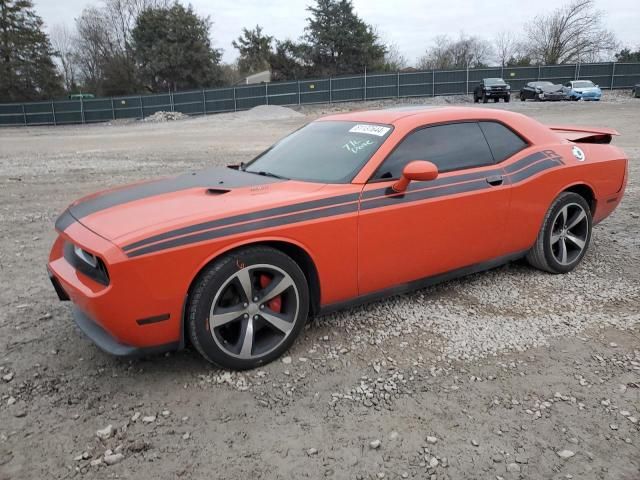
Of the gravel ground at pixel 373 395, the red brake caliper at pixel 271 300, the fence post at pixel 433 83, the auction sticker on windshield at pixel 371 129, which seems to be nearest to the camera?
the gravel ground at pixel 373 395

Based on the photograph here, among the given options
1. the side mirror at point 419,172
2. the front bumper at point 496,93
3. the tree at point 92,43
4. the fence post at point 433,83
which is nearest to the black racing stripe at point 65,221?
the side mirror at point 419,172

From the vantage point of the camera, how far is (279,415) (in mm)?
2666

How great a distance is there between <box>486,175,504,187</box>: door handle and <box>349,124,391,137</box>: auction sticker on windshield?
0.88m

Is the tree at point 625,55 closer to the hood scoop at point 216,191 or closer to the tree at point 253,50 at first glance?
the tree at point 253,50

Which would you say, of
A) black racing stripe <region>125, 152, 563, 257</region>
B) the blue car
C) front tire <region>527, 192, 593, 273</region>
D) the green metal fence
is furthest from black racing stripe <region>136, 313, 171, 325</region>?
the green metal fence

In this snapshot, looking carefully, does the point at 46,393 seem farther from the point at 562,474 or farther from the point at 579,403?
the point at 579,403

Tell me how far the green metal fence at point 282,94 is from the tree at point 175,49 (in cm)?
1285

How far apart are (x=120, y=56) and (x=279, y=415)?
61.3 meters

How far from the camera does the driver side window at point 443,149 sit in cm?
349

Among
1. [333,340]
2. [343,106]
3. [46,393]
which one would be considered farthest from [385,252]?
[343,106]

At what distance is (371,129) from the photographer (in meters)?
3.70

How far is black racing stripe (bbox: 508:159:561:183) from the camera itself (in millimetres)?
3996

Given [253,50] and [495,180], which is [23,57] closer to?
[253,50]

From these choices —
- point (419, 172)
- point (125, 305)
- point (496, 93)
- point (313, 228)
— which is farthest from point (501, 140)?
point (496, 93)
